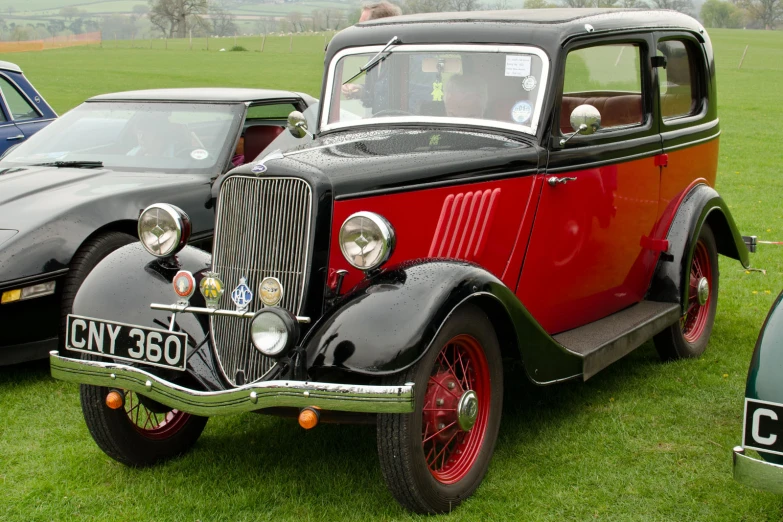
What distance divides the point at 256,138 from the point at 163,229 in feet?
10.2

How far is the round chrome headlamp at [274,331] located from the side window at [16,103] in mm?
6372

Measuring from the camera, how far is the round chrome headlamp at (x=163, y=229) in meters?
4.09

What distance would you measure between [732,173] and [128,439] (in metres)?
11.8

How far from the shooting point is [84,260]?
5.40 meters

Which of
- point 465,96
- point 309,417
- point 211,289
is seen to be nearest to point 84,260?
point 211,289

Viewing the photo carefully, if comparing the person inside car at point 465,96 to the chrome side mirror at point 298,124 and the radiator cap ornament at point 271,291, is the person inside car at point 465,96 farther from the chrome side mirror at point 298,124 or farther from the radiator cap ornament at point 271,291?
the radiator cap ornament at point 271,291

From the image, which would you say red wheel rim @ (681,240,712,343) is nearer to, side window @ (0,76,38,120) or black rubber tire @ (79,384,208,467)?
black rubber tire @ (79,384,208,467)

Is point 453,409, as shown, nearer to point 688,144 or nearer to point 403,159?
point 403,159

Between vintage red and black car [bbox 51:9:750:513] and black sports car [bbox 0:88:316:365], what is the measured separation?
972mm

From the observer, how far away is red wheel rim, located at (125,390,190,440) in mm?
4320

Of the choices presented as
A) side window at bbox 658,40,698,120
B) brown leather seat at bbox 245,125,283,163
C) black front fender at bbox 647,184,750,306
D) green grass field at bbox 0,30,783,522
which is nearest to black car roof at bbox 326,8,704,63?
side window at bbox 658,40,698,120

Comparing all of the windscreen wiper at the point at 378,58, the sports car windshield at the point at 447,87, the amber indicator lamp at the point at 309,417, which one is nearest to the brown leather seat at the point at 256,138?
the sports car windshield at the point at 447,87

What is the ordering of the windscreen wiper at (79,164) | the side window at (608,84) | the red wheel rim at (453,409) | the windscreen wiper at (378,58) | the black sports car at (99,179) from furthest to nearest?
the windscreen wiper at (79,164) < the black sports car at (99,179) < the windscreen wiper at (378,58) < the side window at (608,84) < the red wheel rim at (453,409)

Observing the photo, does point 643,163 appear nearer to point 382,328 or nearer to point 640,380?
point 640,380
